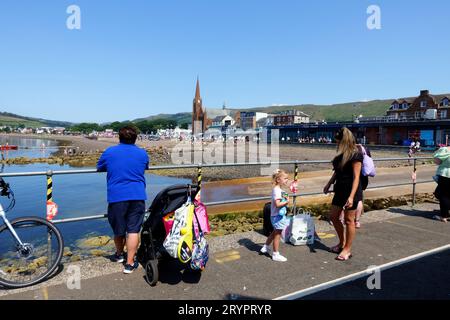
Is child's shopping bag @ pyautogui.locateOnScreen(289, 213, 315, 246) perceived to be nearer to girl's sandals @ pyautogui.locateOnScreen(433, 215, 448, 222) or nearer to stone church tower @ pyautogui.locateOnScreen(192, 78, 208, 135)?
girl's sandals @ pyautogui.locateOnScreen(433, 215, 448, 222)

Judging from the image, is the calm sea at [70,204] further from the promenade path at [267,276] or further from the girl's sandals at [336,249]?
the girl's sandals at [336,249]

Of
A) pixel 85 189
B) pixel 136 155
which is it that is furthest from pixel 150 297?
pixel 85 189

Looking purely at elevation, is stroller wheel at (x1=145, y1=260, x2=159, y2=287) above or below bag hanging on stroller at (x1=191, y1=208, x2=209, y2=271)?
below

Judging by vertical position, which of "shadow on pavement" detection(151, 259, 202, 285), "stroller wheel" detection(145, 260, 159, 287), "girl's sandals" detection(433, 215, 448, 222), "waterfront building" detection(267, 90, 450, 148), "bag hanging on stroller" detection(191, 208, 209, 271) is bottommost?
"girl's sandals" detection(433, 215, 448, 222)

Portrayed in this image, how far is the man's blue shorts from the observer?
4.09 m

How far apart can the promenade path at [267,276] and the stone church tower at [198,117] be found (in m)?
161

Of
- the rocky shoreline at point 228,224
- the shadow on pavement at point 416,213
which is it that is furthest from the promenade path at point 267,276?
the rocky shoreline at point 228,224

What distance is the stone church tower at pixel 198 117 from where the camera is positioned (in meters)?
167

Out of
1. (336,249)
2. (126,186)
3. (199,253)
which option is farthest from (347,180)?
(126,186)

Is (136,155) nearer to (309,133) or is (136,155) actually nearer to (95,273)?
(95,273)

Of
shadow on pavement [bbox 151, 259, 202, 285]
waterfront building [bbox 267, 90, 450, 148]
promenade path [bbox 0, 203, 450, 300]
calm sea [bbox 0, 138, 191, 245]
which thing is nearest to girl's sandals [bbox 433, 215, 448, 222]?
promenade path [bbox 0, 203, 450, 300]

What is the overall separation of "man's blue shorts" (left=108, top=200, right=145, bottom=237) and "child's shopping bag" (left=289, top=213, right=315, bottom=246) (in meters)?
2.64
